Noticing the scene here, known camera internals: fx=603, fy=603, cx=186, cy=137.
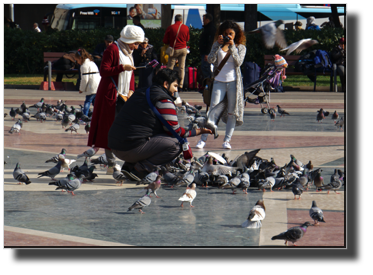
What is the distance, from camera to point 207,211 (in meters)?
5.77

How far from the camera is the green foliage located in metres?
22.2

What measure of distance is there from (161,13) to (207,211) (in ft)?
69.9

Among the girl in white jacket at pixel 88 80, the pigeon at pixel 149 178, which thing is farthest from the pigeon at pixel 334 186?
the girl in white jacket at pixel 88 80

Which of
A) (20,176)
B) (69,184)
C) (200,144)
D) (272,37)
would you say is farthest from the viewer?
(272,37)

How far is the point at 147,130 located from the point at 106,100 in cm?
86

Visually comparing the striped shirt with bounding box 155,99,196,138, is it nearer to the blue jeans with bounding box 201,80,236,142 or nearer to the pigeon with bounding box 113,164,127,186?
the pigeon with bounding box 113,164,127,186

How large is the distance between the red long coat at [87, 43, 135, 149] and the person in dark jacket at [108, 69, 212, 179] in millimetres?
439

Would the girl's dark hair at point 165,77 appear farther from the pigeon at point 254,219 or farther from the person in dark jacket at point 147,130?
the pigeon at point 254,219

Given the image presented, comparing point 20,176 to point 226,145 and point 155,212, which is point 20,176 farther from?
point 226,145

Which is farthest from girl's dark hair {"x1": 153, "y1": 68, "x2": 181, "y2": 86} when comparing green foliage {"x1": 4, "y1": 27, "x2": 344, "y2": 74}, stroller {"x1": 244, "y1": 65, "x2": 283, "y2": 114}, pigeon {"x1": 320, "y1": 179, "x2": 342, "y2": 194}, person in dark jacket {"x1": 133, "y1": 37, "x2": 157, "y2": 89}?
green foliage {"x1": 4, "y1": 27, "x2": 344, "y2": 74}

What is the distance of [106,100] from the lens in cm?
754

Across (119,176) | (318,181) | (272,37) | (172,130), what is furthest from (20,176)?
(272,37)

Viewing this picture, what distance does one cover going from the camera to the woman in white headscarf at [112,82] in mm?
7457

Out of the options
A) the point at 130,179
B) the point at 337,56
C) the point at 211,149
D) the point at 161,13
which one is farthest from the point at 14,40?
the point at 130,179
